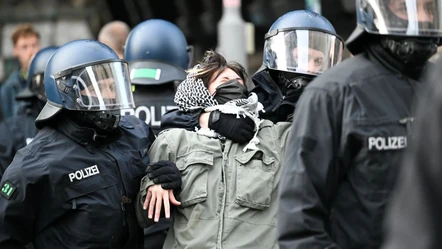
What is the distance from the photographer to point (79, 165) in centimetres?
439

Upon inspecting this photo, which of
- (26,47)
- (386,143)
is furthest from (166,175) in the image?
(26,47)

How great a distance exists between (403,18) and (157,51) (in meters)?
3.61

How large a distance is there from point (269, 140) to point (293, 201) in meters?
1.17

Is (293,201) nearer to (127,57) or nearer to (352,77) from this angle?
(352,77)

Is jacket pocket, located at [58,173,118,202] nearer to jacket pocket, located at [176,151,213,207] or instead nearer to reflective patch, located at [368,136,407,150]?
jacket pocket, located at [176,151,213,207]

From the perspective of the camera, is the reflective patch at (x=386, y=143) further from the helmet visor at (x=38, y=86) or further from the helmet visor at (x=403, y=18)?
the helmet visor at (x=38, y=86)

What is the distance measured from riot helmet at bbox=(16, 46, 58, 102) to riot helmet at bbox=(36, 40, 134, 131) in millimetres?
2325

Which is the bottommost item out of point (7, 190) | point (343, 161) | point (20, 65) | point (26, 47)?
point (20, 65)

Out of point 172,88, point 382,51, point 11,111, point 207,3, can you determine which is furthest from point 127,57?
point 207,3

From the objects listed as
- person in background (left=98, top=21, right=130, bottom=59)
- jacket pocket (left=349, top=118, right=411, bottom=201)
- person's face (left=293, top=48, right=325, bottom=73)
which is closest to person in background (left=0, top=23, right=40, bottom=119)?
person in background (left=98, top=21, right=130, bottom=59)

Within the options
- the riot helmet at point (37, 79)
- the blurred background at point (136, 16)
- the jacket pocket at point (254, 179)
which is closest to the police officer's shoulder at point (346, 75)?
the jacket pocket at point (254, 179)

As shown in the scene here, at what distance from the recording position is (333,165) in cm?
318

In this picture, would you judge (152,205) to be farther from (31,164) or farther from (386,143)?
(386,143)

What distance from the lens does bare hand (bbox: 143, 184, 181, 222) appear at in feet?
13.8
